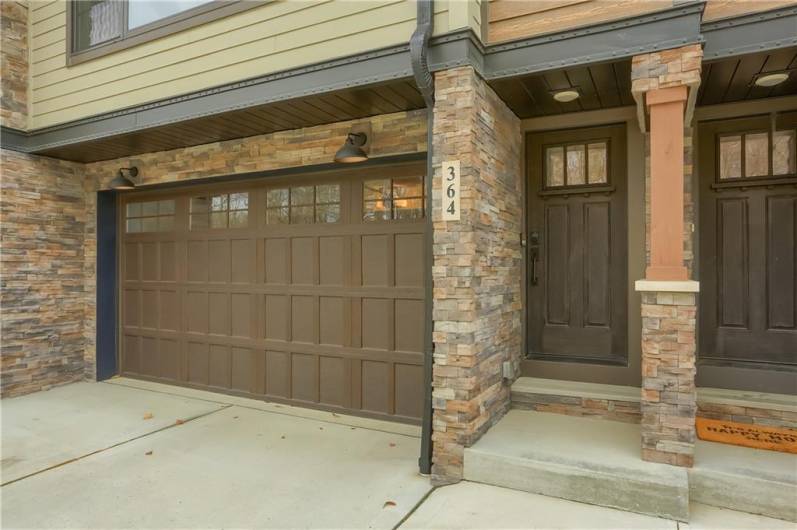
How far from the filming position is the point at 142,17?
4578 mm

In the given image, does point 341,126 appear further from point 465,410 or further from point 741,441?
point 741,441

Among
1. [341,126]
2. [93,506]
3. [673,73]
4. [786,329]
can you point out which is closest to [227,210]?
[341,126]

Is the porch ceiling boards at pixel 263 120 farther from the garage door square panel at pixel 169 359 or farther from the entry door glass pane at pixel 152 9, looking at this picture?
the garage door square panel at pixel 169 359

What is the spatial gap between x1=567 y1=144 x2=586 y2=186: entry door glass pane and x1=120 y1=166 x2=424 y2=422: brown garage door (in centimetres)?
123

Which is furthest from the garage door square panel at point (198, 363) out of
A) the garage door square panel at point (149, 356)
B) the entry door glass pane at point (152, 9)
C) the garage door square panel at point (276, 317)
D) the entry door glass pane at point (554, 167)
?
the entry door glass pane at point (554, 167)

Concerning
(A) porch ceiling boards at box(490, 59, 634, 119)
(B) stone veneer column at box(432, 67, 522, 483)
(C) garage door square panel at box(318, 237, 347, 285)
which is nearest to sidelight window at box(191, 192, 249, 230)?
(C) garage door square panel at box(318, 237, 347, 285)

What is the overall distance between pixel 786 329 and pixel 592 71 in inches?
90.4

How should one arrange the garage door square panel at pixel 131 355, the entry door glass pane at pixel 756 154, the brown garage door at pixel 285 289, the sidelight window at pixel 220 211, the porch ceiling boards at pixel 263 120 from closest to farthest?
the entry door glass pane at pixel 756 154, the porch ceiling boards at pixel 263 120, the brown garage door at pixel 285 289, the sidelight window at pixel 220 211, the garage door square panel at pixel 131 355

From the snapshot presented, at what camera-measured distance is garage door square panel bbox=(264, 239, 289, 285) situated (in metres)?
4.76

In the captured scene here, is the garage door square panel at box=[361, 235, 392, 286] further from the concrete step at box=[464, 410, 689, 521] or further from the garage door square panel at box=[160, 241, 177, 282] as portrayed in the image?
the garage door square panel at box=[160, 241, 177, 282]

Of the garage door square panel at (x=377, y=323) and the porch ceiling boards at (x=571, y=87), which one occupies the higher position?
the porch ceiling boards at (x=571, y=87)

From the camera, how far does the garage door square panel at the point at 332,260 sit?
14.6 ft

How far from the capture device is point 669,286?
2.74 meters

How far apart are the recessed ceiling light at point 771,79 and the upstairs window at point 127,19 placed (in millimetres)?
3624
